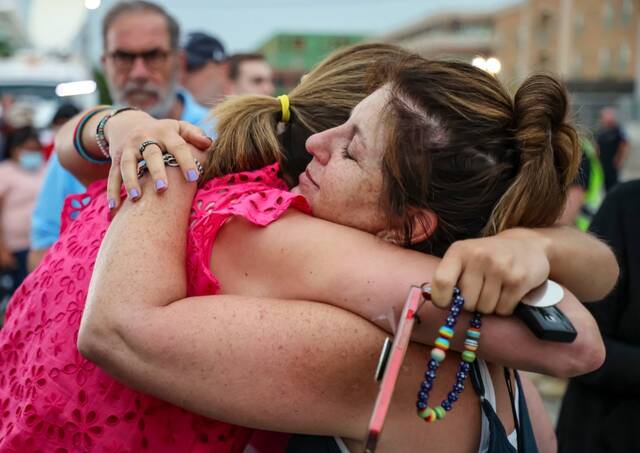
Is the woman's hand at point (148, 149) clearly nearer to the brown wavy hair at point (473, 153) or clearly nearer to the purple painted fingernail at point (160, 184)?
the purple painted fingernail at point (160, 184)

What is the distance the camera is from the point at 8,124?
874 centimetres

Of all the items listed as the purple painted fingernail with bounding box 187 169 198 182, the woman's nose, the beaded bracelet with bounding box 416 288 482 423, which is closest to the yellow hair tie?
the woman's nose

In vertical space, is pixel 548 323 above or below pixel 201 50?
above

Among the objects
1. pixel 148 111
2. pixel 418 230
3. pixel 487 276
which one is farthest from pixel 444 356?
pixel 148 111

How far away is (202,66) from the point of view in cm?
541

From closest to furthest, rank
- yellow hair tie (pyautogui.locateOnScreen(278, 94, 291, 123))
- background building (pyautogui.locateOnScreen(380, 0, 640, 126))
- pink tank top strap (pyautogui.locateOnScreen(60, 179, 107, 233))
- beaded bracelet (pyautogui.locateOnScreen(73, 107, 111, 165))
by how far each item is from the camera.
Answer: yellow hair tie (pyautogui.locateOnScreen(278, 94, 291, 123)) → pink tank top strap (pyautogui.locateOnScreen(60, 179, 107, 233)) → beaded bracelet (pyautogui.locateOnScreen(73, 107, 111, 165)) → background building (pyautogui.locateOnScreen(380, 0, 640, 126))

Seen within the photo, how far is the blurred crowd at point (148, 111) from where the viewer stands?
2590mm

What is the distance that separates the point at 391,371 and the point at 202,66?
4622 millimetres

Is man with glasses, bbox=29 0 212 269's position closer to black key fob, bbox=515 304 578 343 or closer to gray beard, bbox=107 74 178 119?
gray beard, bbox=107 74 178 119

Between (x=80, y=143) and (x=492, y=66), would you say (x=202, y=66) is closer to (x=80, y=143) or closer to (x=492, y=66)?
(x=80, y=143)

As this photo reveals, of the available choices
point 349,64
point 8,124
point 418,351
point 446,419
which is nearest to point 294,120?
point 349,64

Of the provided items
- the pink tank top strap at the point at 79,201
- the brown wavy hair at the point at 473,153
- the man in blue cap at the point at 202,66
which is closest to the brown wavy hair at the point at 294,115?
the brown wavy hair at the point at 473,153

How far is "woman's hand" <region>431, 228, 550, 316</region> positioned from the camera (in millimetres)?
1242

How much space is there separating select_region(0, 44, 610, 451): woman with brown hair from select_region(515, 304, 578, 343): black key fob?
0.13ft
